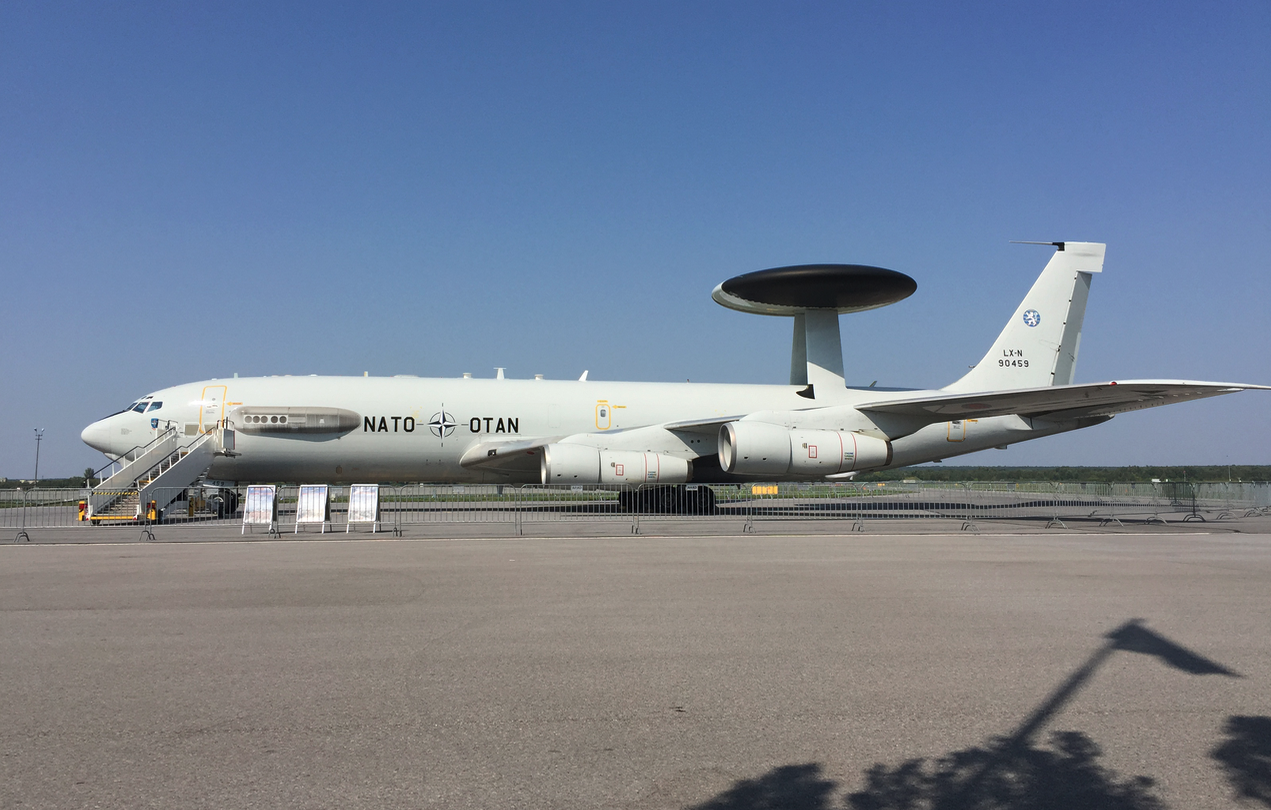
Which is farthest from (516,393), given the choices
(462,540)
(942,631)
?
(942,631)

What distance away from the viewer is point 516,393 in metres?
24.7

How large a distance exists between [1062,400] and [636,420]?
11964 millimetres

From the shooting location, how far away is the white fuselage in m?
22.6

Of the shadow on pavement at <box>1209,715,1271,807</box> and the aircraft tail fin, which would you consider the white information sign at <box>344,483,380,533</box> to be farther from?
the aircraft tail fin

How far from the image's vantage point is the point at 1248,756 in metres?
3.94

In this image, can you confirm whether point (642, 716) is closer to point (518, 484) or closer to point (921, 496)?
point (518, 484)

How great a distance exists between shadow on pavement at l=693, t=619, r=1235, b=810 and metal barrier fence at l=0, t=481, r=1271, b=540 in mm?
13062

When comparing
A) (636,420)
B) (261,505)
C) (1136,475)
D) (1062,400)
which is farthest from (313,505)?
(1136,475)

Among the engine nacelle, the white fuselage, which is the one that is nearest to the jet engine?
the white fuselage

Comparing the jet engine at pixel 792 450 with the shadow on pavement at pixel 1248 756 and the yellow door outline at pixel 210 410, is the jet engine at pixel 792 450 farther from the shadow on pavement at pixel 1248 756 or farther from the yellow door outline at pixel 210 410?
the shadow on pavement at pixel 1248 756

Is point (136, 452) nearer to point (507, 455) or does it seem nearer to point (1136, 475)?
point (507, 455)

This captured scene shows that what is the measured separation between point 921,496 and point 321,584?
89.6 feet

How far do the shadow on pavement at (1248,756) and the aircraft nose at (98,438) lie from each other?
82.0 feet

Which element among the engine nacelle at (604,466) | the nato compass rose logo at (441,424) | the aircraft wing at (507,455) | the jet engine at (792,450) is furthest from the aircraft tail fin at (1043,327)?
the nato compass rose logo at (441,424)
